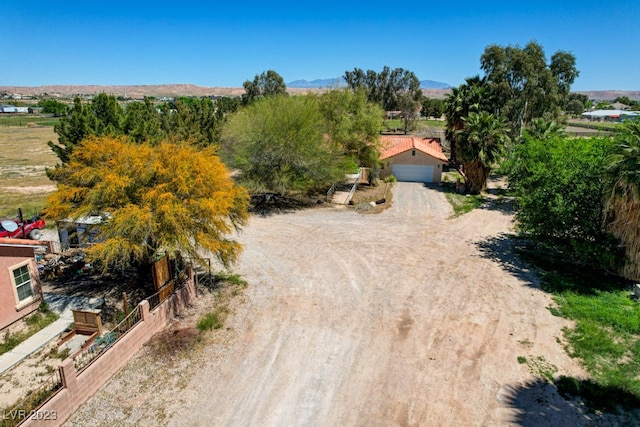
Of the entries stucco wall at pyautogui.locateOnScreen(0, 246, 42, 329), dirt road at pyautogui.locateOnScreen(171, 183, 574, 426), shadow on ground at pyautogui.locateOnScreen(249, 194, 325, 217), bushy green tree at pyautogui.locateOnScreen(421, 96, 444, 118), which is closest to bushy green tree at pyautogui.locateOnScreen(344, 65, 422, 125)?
bushy green tree at pyautogui.locateOnScreen(421, 96, 444, 118)

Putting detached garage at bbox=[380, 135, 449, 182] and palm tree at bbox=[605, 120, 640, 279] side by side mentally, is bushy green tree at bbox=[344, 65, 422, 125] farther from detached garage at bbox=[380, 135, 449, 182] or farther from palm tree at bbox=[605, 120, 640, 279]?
palm tree at bbox=[605, 120, 640, 279]

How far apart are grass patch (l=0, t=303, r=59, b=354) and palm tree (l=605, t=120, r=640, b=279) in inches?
825

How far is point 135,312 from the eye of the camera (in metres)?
12.4

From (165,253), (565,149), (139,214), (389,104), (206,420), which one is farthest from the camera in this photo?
(389,104)

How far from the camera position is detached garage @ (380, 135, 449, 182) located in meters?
36.8

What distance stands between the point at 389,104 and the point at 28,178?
202 ft

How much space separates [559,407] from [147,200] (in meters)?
12.9

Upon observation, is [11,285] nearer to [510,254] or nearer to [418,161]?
[510,254]

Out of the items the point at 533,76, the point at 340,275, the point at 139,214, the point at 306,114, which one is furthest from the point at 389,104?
the point at 139,214

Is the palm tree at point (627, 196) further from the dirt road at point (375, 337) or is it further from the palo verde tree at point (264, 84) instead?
the palo verde tree at point (264, 84)

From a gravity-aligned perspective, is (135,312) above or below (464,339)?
above

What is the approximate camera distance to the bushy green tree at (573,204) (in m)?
16.6

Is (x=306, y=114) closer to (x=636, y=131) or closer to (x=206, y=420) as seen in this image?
(x=636, y=131)

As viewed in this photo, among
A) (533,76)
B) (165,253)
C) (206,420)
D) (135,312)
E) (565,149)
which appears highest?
(533,76)
